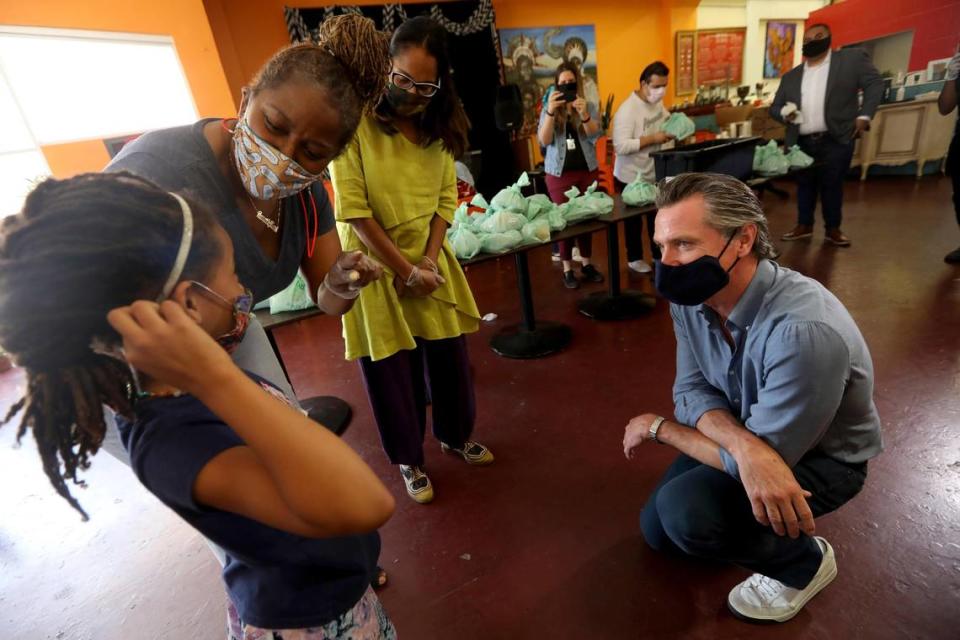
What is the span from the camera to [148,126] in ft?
12.0

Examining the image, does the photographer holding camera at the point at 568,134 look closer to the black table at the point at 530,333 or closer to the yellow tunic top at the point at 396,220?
the black table at the point at 530,333

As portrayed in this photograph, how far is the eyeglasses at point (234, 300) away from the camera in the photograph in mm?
642

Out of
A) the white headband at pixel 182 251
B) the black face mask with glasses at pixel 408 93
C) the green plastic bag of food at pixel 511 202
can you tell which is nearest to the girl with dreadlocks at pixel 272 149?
the black face mask with glasses at pixel 408 93

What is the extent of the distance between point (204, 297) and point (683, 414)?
1.24m

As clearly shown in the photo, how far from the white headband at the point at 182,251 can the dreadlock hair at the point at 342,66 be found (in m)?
0.48

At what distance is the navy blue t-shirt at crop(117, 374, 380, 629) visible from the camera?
1.99 ft

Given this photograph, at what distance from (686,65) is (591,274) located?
562 centimetres

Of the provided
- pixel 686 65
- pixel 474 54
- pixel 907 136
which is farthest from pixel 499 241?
pixel 686 65

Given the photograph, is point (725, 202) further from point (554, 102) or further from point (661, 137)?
point (661, 137)

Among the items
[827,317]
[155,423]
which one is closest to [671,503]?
[827,317]

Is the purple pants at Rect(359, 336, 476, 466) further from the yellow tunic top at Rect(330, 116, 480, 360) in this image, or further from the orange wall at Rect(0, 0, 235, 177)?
the orange wall at Rect(0, 0, 235, 177)

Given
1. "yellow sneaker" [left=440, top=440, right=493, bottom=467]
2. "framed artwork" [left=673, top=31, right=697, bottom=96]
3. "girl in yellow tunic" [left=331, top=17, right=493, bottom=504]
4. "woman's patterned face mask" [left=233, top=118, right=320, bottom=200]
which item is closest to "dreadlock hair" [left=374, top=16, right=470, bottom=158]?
"girl in yellow tunic" [left=331, top=17, right=493, bottom=504]

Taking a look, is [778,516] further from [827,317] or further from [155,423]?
[155,423]

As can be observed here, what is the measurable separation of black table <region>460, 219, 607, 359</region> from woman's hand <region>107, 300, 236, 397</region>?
7.37 feet
